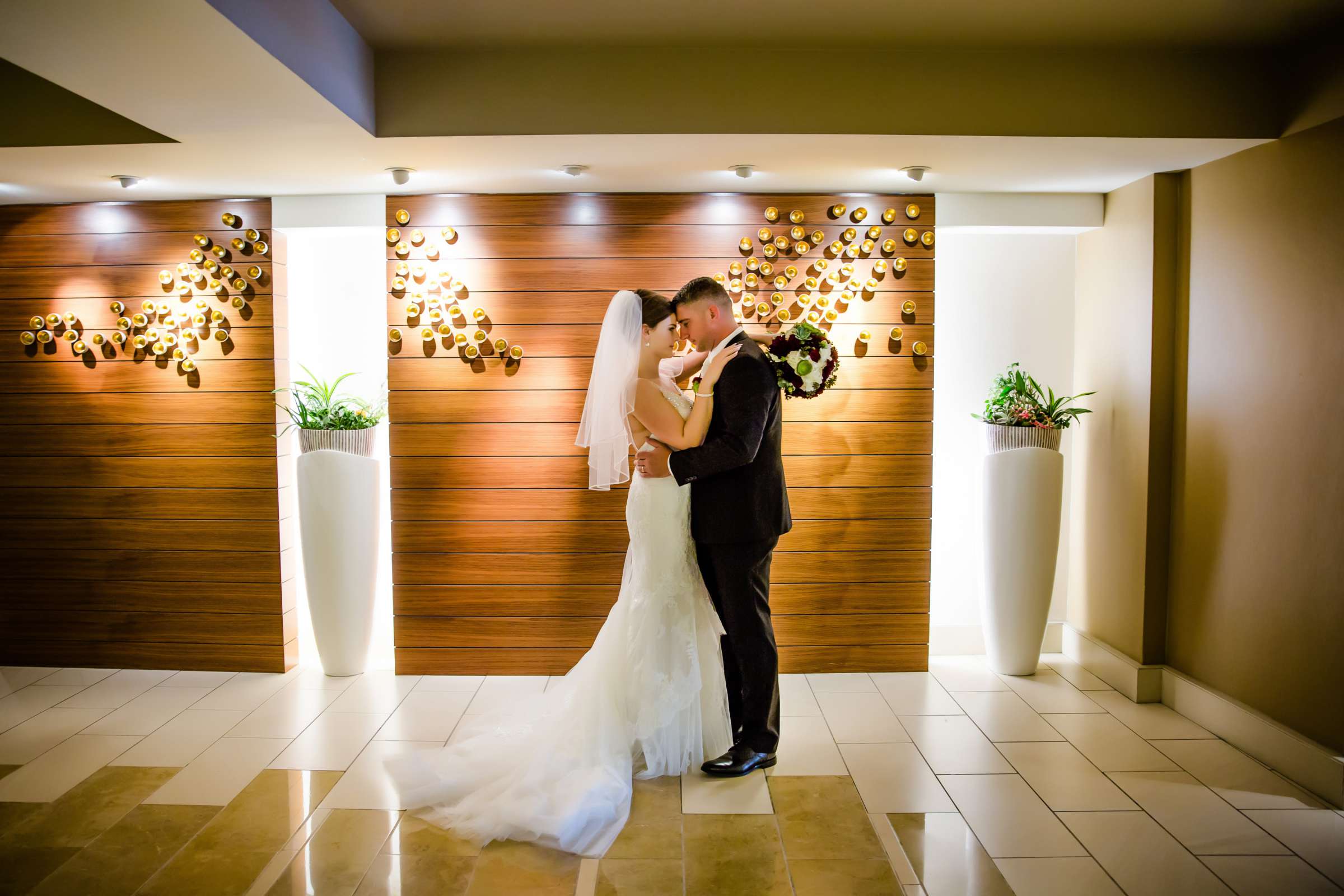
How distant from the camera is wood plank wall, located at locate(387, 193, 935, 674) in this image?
4234 mm

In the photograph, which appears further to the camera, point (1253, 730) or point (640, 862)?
point (1253, 730)

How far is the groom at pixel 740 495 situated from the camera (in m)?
3.14

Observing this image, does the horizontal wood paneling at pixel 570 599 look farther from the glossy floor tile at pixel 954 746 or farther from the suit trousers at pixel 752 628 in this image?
the suit trousers at pixel 752 628

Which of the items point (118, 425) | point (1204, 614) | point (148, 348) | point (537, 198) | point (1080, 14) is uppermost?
point (1080, 14)

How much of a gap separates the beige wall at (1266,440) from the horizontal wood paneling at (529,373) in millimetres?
1232

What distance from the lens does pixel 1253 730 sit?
11.0 feet

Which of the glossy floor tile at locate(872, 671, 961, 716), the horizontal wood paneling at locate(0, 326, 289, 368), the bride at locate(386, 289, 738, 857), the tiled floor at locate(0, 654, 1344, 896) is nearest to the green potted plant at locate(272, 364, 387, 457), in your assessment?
the horizontal wood paneling at locate(0, 326, 289, 368)

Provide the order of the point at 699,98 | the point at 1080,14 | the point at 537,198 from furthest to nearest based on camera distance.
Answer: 1. the point at 537,198
2. the point at 699,98
3. the point at 1080,14

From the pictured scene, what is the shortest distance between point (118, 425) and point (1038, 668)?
5.01 meters

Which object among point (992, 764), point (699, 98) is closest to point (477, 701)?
point (992, 764)

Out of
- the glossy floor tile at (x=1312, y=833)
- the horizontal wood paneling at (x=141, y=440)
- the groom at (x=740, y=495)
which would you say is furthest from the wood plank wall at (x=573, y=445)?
the glossy floor tile at (x=1312, y=833)

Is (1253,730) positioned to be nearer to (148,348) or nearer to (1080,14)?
(1080,14)

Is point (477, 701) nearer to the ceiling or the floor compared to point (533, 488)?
nearer to the floor

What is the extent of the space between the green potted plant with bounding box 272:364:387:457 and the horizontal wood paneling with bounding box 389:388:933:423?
0.15 meters
